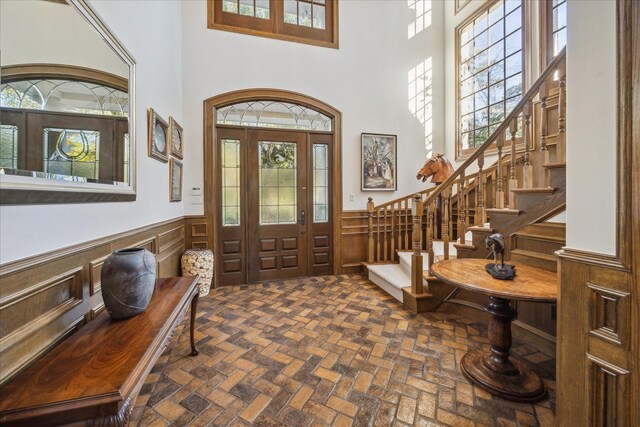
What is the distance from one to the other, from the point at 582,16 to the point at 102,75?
2435mm

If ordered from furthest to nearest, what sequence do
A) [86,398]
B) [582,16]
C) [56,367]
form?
1. [582,16]
2. [56,367]
3. [86,398]

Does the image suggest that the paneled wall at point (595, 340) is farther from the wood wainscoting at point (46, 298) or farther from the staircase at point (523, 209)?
the wood wainscoting at point (46, 298)

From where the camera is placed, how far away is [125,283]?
4.27ft

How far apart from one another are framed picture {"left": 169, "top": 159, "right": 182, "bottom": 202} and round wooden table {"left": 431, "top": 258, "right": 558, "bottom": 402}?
291 centimetres

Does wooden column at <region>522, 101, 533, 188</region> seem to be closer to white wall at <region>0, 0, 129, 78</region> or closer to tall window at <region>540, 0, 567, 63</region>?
tall window at <region>540, 0, 567, 63</region>

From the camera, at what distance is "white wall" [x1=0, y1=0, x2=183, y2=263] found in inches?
40.8

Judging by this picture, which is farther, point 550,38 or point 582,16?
point 550,38

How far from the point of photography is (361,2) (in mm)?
4371

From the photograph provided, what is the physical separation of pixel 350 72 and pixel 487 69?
7.38 feet

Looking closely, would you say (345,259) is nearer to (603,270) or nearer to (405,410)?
(405,410)

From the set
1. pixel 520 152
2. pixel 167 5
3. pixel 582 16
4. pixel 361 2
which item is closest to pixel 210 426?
pixel 582 16

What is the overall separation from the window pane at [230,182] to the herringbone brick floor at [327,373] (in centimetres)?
141

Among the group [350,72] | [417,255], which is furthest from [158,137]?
[350,72]

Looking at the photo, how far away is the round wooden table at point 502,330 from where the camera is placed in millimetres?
1542
